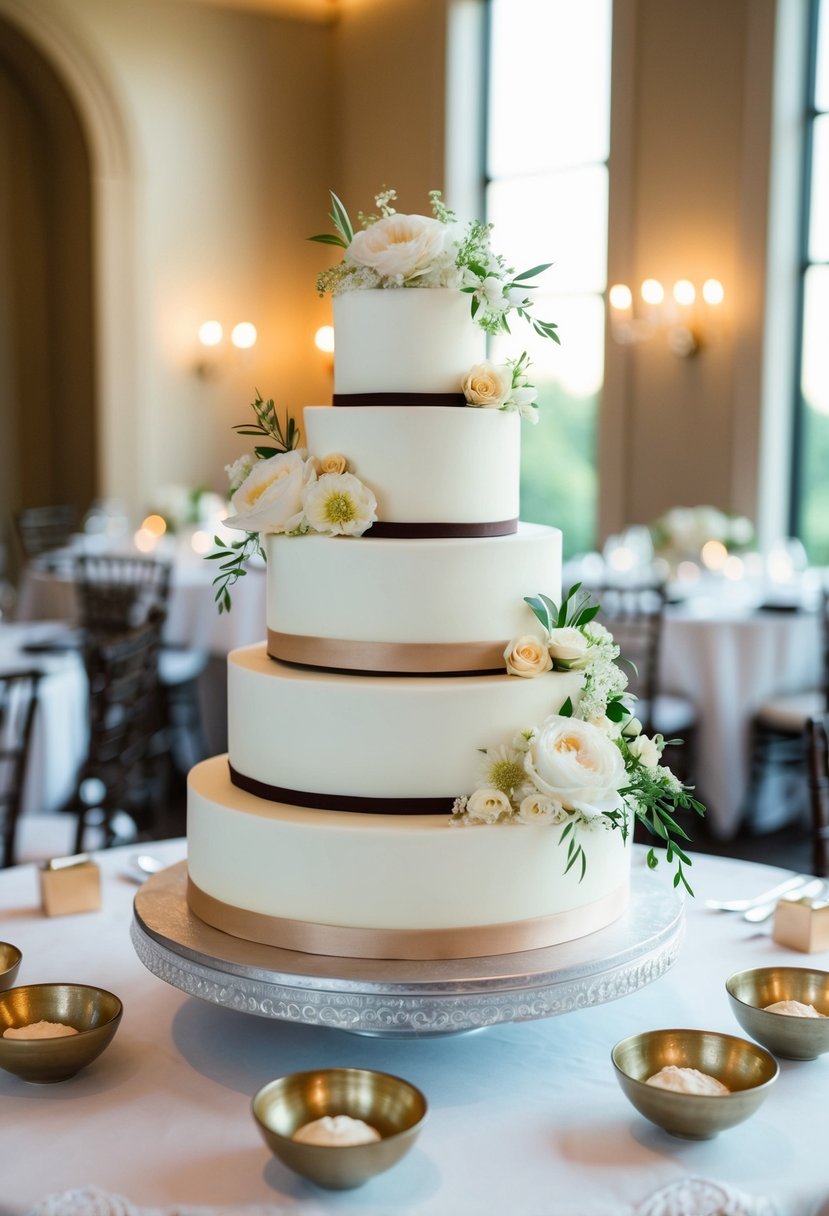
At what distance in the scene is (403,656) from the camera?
195cm

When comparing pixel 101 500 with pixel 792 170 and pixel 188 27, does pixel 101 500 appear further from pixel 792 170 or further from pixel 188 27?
pixel 792 170

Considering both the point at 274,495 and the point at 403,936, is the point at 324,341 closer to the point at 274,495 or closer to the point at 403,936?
the point at 274,495

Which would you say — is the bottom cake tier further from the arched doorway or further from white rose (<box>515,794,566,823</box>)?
the arched doorway

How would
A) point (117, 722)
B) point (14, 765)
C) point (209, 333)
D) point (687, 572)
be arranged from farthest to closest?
point (209, 333) < point (687, 572) < point (117, 722) < point (14, 765)

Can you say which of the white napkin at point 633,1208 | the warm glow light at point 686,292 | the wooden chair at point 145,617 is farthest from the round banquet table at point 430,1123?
the warm glow light at point 686,292

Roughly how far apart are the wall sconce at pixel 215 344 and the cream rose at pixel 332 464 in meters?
9.01

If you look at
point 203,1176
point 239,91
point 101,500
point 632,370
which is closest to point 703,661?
point 632,370

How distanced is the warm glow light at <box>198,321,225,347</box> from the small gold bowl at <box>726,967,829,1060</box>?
9.46 metres

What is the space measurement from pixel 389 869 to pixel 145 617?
4.90 m

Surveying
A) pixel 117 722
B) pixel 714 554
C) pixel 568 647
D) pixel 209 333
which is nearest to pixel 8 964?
pixel 568 647

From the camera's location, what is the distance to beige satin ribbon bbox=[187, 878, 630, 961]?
71.3 inches

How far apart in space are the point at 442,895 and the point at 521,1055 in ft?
0.89

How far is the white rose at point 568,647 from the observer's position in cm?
194

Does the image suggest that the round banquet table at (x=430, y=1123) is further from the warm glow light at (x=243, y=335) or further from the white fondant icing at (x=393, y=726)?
the warm glow light at (x=243, y=335)
